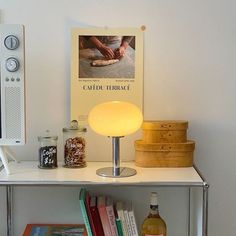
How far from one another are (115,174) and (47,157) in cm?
28

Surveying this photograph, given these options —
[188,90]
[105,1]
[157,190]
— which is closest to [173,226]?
[157,190]

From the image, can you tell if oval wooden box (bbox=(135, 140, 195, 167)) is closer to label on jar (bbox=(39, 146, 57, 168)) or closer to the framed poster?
the framed poster

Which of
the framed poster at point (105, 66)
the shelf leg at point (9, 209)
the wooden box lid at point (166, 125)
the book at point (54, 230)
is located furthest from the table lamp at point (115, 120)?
the shelf leg at point (9, 209)

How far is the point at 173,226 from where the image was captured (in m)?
1.65

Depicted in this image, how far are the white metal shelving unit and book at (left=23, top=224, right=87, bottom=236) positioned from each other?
0.91 ft

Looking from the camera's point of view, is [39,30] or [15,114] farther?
[39,30]

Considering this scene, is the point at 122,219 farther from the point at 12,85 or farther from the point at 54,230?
the point at 12,85

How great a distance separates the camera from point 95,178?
132 centimetres

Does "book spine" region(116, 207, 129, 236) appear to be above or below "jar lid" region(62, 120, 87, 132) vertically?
below

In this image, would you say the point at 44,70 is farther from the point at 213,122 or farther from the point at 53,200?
the point at 213,122

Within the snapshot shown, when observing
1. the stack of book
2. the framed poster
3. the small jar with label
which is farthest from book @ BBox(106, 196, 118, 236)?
the framed poster

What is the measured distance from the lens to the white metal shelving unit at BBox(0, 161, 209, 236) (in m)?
1.27

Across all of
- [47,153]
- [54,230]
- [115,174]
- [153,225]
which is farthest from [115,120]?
[54,230]

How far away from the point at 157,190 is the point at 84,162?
358 millimetres
